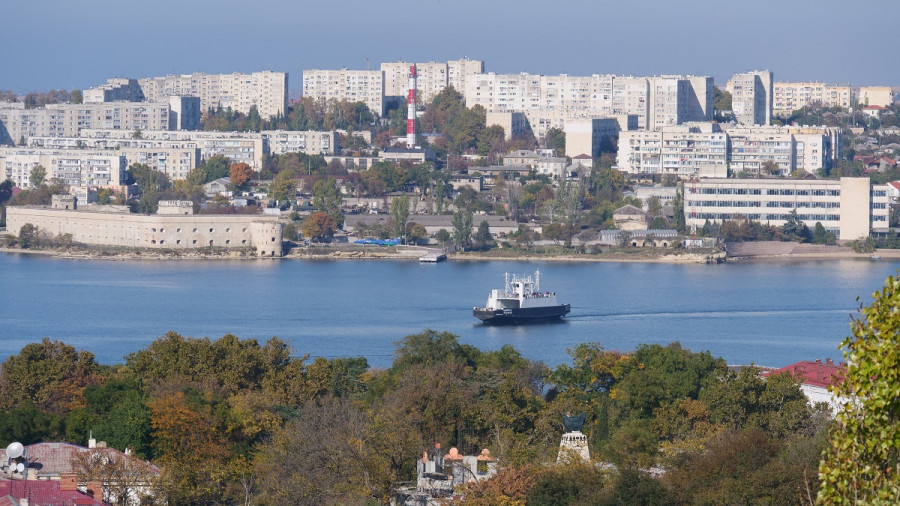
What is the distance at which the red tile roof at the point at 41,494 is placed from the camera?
17.8 feet

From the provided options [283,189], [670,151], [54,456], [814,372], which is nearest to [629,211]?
[670,151]

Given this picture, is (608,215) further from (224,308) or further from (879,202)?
(224,308)

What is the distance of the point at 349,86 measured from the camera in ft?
124

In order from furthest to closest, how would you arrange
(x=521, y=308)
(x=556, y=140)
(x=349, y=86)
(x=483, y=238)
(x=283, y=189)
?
(x=349, y=86)
(x=556, y=140)
(x=283, y=189)
(x=483, y=238)
(x=521, y=308)

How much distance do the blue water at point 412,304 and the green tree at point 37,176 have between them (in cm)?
601

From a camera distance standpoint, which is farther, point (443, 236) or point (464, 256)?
point (443, 236)

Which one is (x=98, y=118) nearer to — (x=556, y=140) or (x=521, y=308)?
(x=556, y=140)

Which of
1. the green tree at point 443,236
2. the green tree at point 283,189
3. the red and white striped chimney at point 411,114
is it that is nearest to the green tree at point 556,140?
the red and white striped chimney at point 411,114

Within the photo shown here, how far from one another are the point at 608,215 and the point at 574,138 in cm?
619

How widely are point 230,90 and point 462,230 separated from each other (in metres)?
17.4

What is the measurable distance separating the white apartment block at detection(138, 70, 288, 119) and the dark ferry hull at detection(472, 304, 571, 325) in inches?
853

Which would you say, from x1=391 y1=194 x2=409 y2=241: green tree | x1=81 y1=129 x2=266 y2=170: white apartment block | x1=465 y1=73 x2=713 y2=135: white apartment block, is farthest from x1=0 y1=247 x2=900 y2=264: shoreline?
x1=465 y1=73 x2=713 y2=135: white apartment block

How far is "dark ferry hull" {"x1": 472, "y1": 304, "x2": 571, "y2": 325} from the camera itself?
15.5 m

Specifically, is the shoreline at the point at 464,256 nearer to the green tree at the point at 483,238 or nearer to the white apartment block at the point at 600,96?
the green tree at the point at 483,238
